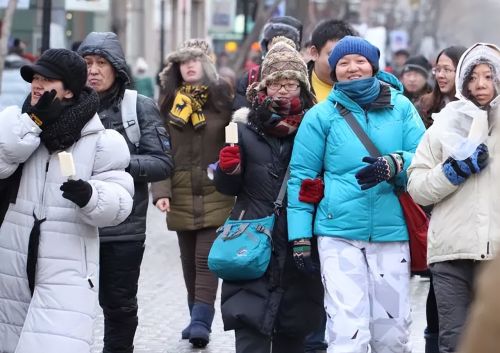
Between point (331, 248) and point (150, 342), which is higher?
point (331, 248)

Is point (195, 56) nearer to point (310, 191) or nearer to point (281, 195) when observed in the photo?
point (281, 195)

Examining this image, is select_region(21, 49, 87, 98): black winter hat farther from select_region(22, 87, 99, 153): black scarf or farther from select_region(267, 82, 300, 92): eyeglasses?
select_region(267, 82, 300, 92): eyeglasses

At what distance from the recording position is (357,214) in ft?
21.8

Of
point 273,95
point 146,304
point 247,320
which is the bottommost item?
point 146,304

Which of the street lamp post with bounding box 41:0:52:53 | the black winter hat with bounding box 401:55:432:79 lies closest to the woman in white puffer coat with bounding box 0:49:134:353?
the black winter hat with bounding box 401:55:432:79

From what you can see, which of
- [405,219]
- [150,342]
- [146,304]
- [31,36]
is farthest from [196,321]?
[31,36]

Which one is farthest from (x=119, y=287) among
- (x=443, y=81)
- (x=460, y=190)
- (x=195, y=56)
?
(x=443, y=81)

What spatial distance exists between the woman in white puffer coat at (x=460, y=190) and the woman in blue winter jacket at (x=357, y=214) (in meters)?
0.17

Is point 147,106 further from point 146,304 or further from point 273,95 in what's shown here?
point 146,304

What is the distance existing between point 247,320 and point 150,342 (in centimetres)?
267

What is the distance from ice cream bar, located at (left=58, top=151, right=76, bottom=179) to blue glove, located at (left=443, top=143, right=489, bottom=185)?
176 cm

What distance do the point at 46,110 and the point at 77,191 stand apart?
1.57ft

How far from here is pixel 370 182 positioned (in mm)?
6500

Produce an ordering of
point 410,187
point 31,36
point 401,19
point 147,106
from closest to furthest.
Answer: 1. point 410,187
2. point 147,106
3. point 31,36
4. point 401,19
